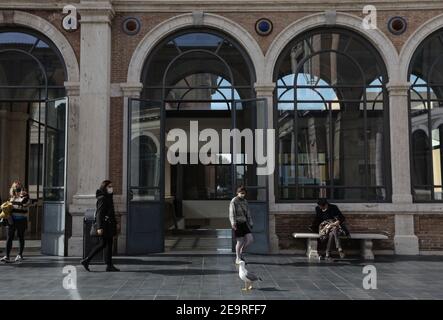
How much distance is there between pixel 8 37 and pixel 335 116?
8346 millimetres

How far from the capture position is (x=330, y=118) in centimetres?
1114

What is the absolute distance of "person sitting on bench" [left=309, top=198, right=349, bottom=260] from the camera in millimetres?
9688

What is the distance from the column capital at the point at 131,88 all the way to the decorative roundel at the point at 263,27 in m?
3.16

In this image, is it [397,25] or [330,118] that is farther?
[330,118]

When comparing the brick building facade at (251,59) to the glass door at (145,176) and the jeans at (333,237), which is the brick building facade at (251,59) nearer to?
the glass door at (145,176)

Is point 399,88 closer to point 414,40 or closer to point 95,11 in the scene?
point 414,40

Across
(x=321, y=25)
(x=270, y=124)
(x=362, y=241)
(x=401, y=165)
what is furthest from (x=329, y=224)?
(x=321, y=25)

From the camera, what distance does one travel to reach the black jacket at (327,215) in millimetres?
9992

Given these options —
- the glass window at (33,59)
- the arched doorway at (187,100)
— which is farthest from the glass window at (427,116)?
the glass window at (33,59)

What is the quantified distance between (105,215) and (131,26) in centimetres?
509

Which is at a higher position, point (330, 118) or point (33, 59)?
point (33, 59)

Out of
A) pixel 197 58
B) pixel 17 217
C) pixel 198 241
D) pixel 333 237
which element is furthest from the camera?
pixel 198 241

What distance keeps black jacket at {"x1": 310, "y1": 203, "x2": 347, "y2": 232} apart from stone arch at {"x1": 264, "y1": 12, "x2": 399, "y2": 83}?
334cm

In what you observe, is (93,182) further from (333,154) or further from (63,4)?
(333,154)
